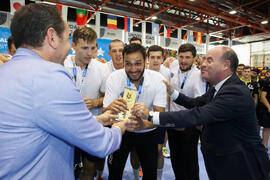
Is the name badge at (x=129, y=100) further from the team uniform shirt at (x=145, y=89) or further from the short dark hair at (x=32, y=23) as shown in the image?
the short dark hair at (x=32, y=23)

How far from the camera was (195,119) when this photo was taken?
1.61 m

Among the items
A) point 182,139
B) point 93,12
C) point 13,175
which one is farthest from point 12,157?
point 93,12

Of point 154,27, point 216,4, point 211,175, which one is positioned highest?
point 216,4

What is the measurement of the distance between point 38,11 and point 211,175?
1965 millimetres

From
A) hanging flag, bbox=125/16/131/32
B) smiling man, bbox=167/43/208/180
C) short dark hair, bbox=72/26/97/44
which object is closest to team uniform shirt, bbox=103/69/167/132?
short dark hair, bbox=72/26/97/44

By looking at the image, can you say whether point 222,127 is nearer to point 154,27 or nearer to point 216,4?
point 154,27

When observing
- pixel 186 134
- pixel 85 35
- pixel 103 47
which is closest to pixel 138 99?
pixel 186 134

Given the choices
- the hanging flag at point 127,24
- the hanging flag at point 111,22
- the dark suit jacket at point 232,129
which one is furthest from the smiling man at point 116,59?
the hanging flag at point 127,24

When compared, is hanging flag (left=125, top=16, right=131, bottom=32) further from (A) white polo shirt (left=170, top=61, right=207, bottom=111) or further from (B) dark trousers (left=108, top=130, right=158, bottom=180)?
(B) dark trousers (left=108, top=130, right=158, bottom=180)

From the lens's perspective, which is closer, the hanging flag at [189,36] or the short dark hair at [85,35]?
the short dark hair at [85,35]

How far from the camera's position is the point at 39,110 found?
781 millimetres

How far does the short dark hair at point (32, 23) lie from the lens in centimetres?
91

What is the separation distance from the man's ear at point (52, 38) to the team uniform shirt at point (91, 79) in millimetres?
1279

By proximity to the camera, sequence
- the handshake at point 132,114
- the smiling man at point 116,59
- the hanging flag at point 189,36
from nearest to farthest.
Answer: the handshake at point 132,114 < the smiling man at point 116,59 < the hanging flag at point 189,36
